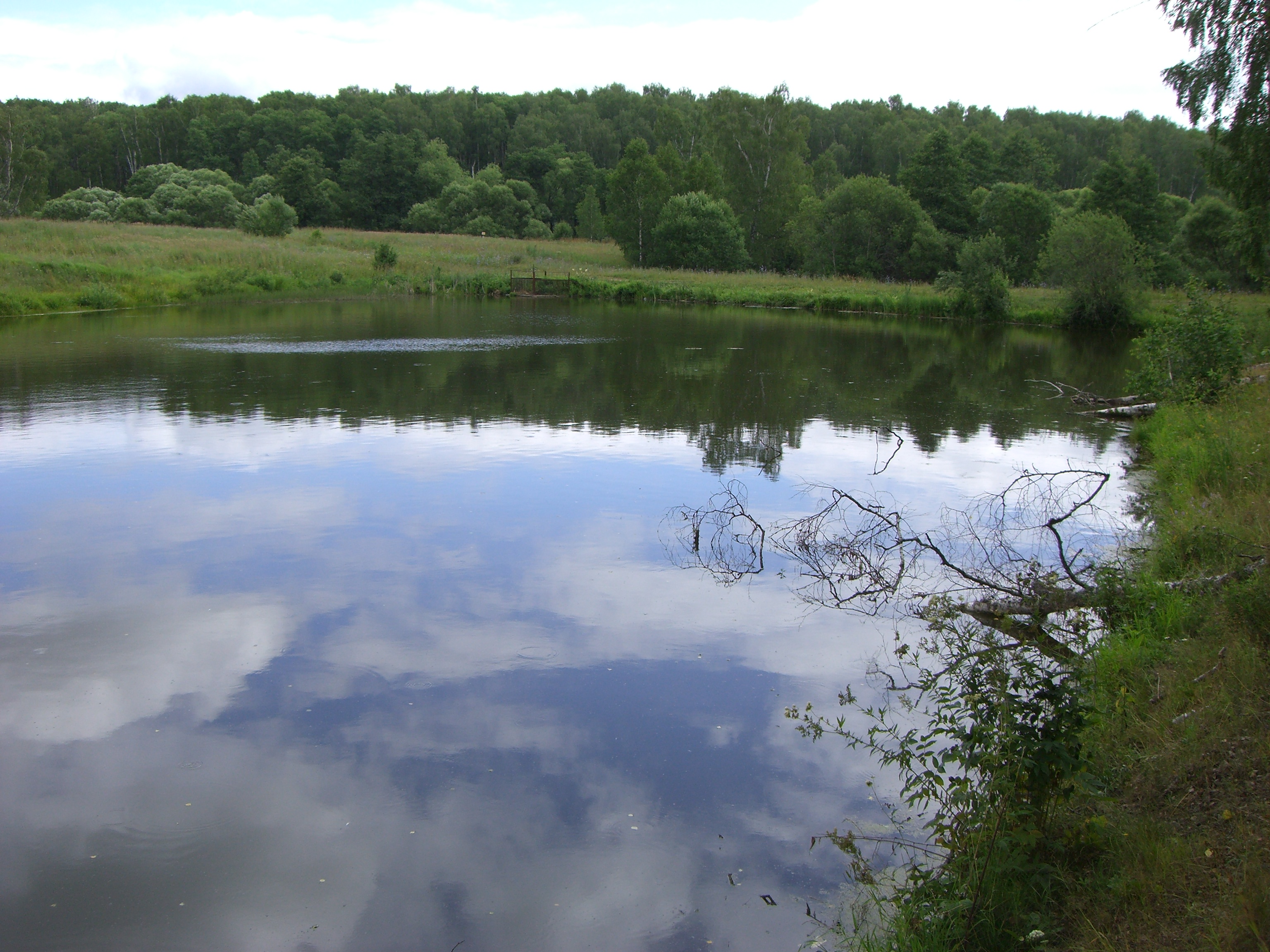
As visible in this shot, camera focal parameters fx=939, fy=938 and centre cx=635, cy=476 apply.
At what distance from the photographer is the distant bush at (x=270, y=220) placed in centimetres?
5291

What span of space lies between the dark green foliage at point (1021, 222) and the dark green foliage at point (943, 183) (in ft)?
18.5

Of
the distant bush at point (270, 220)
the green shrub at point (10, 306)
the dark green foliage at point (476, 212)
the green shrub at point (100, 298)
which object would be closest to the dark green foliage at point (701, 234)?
the dark green foliage at point (476, 212)

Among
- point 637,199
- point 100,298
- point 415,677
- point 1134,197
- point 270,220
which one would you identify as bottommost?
point 415,677

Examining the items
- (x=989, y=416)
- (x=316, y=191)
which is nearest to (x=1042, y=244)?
(x=989, y=416)

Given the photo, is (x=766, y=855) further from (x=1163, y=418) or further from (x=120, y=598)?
(x=1163, y=418)

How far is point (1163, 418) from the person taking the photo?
14.1 metres

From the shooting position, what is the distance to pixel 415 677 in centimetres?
650

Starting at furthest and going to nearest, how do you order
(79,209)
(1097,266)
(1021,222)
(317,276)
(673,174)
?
(673,174) → (79,209) → (1021,222) → (317,276) → (1097,266)

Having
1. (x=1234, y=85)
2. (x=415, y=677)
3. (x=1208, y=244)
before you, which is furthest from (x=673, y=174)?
(x=415, y=677)

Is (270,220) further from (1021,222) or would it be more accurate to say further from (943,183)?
(1021,222)

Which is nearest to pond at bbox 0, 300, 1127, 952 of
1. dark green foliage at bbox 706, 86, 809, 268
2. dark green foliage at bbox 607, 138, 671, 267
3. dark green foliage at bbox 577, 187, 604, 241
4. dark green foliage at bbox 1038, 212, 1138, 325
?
dark green foliage at bbox 1038, 212, 1138, 325

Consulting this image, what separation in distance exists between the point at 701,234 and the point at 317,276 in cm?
2172

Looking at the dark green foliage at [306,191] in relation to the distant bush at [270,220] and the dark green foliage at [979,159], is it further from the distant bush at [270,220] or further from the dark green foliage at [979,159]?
the dark green foliage at [979,159]

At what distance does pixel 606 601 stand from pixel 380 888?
3739mm
